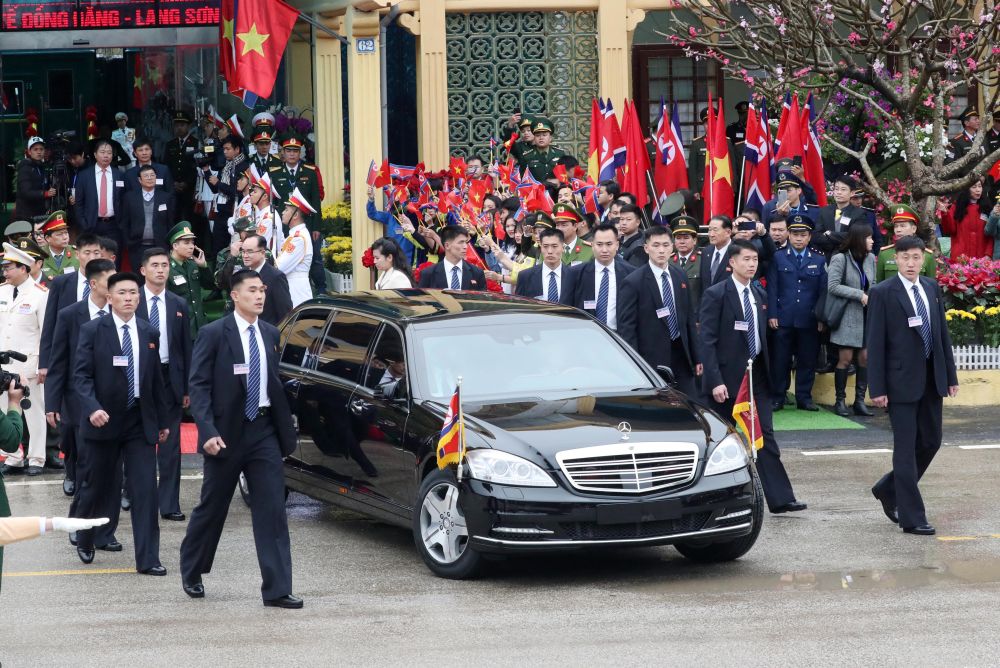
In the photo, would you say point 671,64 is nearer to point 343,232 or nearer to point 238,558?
point 343,232

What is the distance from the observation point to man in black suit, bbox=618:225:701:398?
13148 mm

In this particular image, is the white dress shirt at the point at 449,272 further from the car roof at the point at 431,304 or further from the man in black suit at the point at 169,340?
the man in black suit at the point at 169,340

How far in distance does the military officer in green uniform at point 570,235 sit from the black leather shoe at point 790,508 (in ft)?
11.9

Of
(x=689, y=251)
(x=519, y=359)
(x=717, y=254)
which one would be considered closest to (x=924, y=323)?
(x=519, y=359)

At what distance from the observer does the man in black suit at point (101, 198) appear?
1966 cm

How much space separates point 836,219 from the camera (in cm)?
1753

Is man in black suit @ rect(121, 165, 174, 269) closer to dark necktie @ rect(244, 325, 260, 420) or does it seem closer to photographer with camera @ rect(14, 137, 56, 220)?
photographer with camera @ rect(14, 137, 56, 220)

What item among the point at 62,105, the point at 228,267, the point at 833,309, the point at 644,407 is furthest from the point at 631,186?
the point at 62,105

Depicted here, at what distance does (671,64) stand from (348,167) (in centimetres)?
636

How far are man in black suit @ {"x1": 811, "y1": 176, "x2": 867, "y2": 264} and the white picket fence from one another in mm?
1596

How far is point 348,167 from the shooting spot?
70.8ft

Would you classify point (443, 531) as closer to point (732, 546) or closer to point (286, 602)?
point (286, 602)

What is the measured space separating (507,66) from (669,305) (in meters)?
10.3

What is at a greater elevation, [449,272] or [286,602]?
[449,272]
